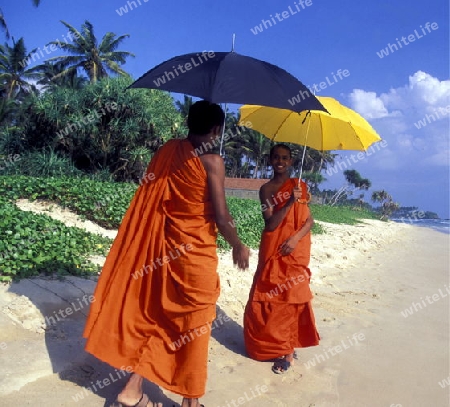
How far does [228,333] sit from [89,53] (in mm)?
28026

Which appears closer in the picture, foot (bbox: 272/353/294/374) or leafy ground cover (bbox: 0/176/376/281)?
foot (bbox: 272/353/294/374)

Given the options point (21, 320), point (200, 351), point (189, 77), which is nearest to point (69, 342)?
point (21, 320)

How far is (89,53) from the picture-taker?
2789 cm

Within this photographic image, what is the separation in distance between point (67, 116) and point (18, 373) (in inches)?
483

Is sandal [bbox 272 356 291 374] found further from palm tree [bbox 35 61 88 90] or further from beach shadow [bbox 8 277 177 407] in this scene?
palm tree [bbox 35 61 88 90]

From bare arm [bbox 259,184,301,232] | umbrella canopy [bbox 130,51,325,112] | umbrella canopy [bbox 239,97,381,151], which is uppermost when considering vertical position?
umbrella canopy [bbox 130,51,325,112]

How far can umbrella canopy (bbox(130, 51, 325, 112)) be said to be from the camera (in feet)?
7.94

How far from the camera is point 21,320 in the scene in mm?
3254

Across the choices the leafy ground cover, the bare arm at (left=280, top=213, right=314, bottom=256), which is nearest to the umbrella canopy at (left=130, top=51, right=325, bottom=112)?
the bare arm at (left=280, top=213, right=314, bottom=256)

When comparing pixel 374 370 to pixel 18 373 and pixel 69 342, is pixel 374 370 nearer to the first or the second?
pixel 69 342

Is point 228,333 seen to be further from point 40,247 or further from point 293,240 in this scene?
point 40,247

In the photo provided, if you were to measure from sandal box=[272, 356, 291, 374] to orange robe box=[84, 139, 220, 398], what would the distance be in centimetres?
109

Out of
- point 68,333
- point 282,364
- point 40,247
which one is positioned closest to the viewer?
point 68,333

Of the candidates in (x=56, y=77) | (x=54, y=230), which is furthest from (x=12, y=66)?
(x=54, y=230)
